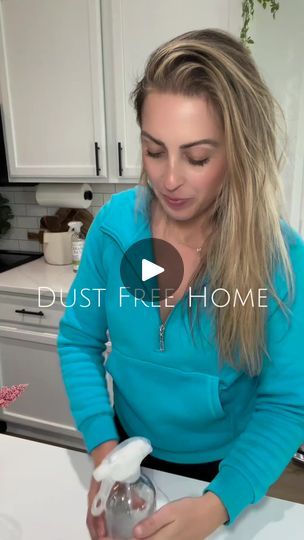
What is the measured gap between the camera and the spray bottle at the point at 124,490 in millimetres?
507

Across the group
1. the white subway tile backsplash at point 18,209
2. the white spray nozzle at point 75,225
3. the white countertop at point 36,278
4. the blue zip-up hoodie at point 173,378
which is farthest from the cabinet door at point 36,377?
the blue zip-up hoodie at point 173,378

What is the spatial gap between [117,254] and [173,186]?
0.21 m

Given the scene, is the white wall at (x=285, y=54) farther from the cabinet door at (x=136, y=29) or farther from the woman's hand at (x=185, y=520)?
the woman's hand at (x=185, y=520)

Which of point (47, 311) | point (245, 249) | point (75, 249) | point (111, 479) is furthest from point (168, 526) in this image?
point (75, 249)

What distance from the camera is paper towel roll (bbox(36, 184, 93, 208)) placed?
218 cm

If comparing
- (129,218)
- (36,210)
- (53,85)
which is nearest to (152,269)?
(129,218)

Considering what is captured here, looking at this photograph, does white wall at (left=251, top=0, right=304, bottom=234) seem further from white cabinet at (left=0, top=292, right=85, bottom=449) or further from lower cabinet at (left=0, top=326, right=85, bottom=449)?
lower cabinet at (left=0, top=326, right=85, bottom=449)

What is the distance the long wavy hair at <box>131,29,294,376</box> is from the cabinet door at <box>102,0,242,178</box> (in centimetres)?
91

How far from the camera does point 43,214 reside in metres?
2.49

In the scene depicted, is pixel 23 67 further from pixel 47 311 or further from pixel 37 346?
pixel 37 346

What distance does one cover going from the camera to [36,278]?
202 centimetres

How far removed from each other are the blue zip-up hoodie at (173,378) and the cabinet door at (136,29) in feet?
2.71

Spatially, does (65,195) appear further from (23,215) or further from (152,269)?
(152,269)

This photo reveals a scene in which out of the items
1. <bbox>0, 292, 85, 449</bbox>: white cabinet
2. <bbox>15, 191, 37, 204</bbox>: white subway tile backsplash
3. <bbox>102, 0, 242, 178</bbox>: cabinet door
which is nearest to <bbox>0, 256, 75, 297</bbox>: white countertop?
<bbox>0, 292, 85, 449</bbox>: white cabinet
